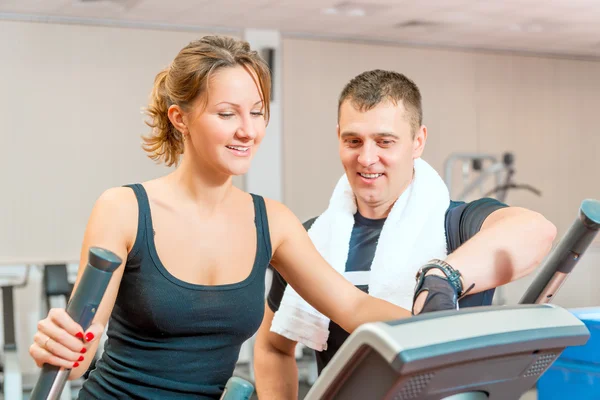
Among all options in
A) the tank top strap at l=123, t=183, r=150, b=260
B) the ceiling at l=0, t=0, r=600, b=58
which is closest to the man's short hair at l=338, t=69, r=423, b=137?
the tank top strap at l=123, t=183, r=150, b=260

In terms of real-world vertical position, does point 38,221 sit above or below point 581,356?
below

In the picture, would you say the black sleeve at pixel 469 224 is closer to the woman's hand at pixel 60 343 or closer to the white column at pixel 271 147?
the woman's hand at pixel 60 343

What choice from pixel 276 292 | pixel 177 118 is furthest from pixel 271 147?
pixel 177 118

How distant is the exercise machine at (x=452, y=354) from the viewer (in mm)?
709

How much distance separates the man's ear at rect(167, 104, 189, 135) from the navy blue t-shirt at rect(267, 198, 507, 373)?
0.51 metres

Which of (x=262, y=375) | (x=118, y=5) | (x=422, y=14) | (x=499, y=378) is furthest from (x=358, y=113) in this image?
(x=422, y=14)

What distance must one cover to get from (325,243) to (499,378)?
98cm

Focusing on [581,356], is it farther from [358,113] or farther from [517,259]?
[358,113]

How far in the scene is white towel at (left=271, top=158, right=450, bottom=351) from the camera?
1587 mm

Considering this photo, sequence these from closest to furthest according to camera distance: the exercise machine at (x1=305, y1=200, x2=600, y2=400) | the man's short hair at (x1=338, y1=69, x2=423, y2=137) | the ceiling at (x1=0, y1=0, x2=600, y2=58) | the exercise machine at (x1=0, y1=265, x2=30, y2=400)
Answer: the exercise machine at (x1=305, y1=200, x2=600, y2=400)
the man's short hair at (x1=338, y1=69, x2=423, y2=137)
the exercise machine at (x1=0, y1=265, x2=30, y2=400)
the ceiling at (x1=0, y1=0, x2=600, y2=58)

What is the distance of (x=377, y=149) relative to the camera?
1621 millimetres

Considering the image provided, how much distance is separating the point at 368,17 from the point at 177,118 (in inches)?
207

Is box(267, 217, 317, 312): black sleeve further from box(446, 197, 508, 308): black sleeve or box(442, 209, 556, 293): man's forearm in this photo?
box(442, 209, 556, 293): man's forearm

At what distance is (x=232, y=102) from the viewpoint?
133 centimetres
